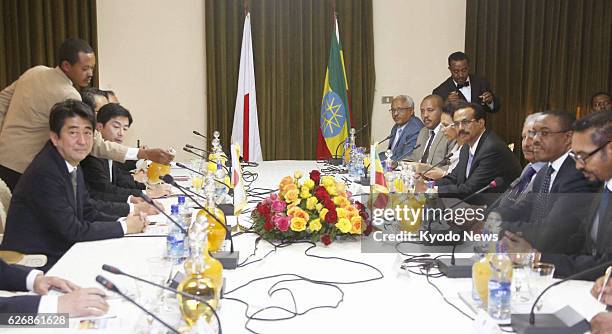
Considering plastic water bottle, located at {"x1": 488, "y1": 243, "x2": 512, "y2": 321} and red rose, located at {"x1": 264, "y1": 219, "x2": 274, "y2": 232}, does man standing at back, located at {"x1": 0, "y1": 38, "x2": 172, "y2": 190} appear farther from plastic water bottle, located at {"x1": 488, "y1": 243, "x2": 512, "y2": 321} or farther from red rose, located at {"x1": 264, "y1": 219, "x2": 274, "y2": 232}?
plastic water bottle, located at {"x1": 488, "y1": 243, "x2": 512, "y2": 321}

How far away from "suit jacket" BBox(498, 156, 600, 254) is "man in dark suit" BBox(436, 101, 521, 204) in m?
0.78

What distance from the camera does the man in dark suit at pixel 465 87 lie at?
584 centimetres

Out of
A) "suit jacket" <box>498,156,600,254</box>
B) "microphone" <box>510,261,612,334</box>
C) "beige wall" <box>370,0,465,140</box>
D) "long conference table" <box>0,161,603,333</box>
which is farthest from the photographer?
"beige wall" <box>370,0,465,140</box>

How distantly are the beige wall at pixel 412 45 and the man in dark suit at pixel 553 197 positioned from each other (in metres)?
3.96

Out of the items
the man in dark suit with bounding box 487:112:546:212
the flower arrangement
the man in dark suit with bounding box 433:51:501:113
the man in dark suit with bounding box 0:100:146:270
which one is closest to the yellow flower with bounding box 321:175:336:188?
the flower arrangement

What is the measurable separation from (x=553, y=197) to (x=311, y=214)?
1044 mm

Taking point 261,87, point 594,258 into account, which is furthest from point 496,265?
point 261,87

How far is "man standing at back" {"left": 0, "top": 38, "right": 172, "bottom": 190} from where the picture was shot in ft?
11.3

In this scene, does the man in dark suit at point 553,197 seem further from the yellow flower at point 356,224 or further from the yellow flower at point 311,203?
the yellow flower at point 311,203

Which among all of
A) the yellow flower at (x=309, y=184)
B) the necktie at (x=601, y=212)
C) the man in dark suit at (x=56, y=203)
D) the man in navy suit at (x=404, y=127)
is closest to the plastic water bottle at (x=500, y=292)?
the necktie at (x=601, y=212)

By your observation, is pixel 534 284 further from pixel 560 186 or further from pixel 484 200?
pixel 484 200

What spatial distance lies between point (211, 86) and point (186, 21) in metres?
0.75

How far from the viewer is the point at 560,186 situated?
251cm

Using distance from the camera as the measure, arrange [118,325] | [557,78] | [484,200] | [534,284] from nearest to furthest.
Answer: [118,325], [534,284], [484,200], [557,78]
